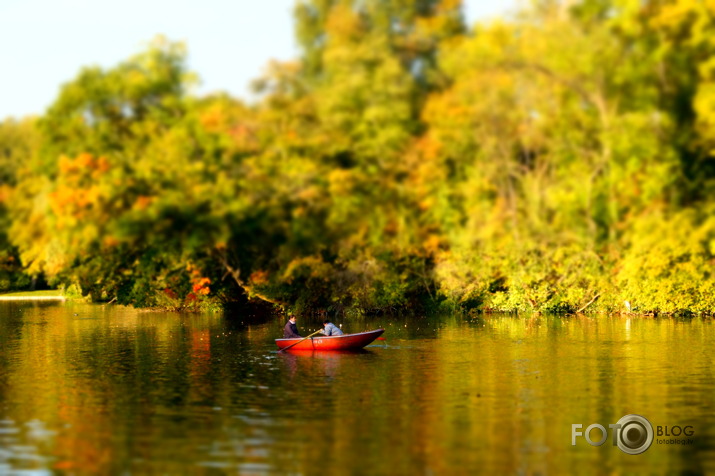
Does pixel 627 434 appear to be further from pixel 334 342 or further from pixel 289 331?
pixel 289 331

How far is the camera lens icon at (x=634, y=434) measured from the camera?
21.9 metres

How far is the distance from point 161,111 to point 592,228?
39.8ft

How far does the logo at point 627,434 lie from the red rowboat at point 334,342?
1739cm

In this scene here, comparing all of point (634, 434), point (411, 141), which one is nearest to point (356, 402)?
point (634, 434)

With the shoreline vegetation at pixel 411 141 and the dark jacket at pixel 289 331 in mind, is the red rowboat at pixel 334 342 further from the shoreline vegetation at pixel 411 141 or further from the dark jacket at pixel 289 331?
the shoreline vegetation at pixel 411 141

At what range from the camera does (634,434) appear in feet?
76.7

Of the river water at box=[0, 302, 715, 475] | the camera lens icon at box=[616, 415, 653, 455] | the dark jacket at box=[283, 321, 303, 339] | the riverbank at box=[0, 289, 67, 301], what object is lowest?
the camera lens icon at box=[616, 415, 653, 455]

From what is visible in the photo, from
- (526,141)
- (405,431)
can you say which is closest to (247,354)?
(405,431)

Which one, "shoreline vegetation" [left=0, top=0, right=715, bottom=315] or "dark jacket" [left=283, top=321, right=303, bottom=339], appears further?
"dark jacket" [left=283, top=321, right=303, bottom=339]

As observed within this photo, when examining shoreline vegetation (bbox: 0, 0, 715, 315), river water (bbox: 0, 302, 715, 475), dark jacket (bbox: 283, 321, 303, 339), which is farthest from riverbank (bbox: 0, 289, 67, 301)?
shoreline vegetation (bbox: 0, 0, 715, 315)

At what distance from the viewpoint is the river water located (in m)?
20.6

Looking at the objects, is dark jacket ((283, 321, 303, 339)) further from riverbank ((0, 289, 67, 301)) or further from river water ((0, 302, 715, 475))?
riverbank ((0, 289, 67, 301))

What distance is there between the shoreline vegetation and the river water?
4.73m

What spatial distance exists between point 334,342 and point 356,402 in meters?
13.5
